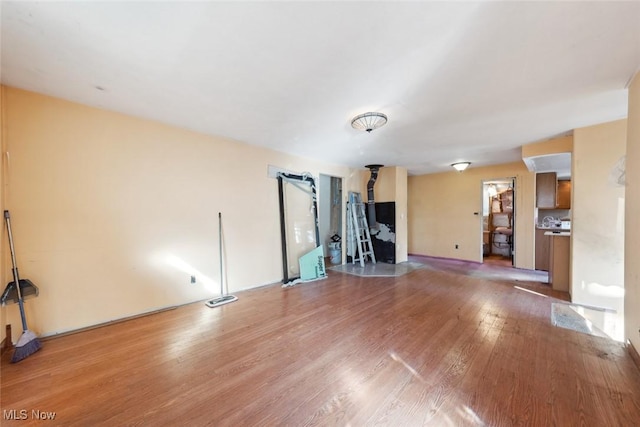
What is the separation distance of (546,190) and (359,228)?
4381mm

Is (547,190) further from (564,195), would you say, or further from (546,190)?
(564,195)

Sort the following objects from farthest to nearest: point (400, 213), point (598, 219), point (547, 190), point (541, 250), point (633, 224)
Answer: point (400, 213)
point (547, 190)
point (541, 250)
point (598, 219)
point (633, 224)

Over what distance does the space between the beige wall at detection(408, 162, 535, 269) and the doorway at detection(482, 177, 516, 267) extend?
1014 mm

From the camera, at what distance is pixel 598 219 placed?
3.11 metres

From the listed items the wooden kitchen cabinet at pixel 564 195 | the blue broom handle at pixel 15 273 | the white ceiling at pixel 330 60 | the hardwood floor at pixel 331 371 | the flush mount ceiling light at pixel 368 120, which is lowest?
the hardwood floor at pixel 331 371

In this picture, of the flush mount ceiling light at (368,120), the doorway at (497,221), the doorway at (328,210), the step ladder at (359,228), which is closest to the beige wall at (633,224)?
the flush mount ceiling light at (368,120)

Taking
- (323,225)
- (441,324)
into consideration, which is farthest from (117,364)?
(323,225)

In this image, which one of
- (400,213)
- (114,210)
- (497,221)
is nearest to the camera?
(114,210)

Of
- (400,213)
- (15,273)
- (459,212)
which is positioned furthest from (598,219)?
(15,273)

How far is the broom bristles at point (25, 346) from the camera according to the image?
78.4 inches

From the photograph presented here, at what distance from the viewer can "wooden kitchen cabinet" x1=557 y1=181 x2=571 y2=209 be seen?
5.71 meters

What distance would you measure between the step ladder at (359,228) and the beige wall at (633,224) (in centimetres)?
404

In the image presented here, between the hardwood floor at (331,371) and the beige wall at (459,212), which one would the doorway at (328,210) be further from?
the hardwood floor at (331,371)

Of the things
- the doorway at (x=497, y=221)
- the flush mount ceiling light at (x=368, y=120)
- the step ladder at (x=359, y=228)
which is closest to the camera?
the flush mount ceiling light at (x=368, y=120)
